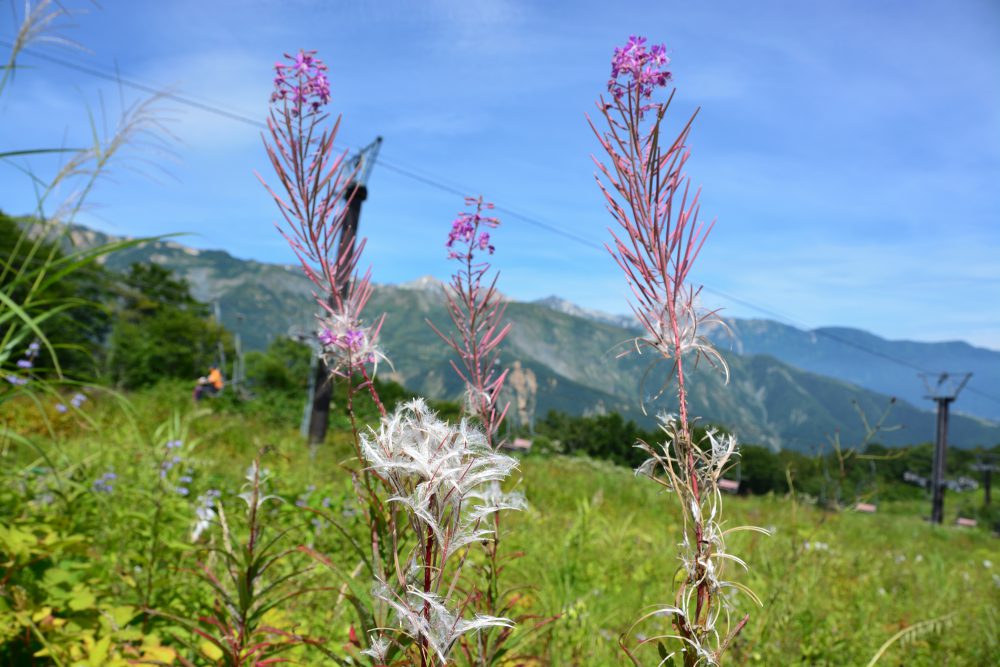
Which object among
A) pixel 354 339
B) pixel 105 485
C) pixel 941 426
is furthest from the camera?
pixel 941 426

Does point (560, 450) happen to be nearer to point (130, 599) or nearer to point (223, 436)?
point (223, 436)

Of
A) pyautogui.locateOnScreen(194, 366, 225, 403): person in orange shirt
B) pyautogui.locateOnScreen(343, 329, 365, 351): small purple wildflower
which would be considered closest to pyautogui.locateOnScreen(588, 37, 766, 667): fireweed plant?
pyautogui.locateOnScreen(343, 329, 365, 351): small purple wildflower

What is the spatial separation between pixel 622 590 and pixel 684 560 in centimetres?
404

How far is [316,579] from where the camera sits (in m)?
3.94

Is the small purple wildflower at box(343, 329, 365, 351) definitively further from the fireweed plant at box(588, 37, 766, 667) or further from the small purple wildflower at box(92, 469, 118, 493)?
the small purple wildflower at box(92, 469, 118, 493)

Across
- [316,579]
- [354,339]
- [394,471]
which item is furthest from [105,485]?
[394,471]

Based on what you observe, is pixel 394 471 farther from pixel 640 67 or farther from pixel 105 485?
pixel 105 485

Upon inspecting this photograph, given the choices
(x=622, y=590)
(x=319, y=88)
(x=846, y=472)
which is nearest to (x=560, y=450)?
(x=622, y=590)

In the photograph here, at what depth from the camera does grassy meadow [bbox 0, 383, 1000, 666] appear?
2.10 m

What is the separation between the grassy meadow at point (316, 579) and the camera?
6.88 ft

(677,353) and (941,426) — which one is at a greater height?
(677,353)

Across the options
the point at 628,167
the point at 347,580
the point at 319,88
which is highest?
the point at 319,88

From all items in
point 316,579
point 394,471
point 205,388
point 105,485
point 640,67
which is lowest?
point 205,388

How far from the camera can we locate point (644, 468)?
98 centimetres
